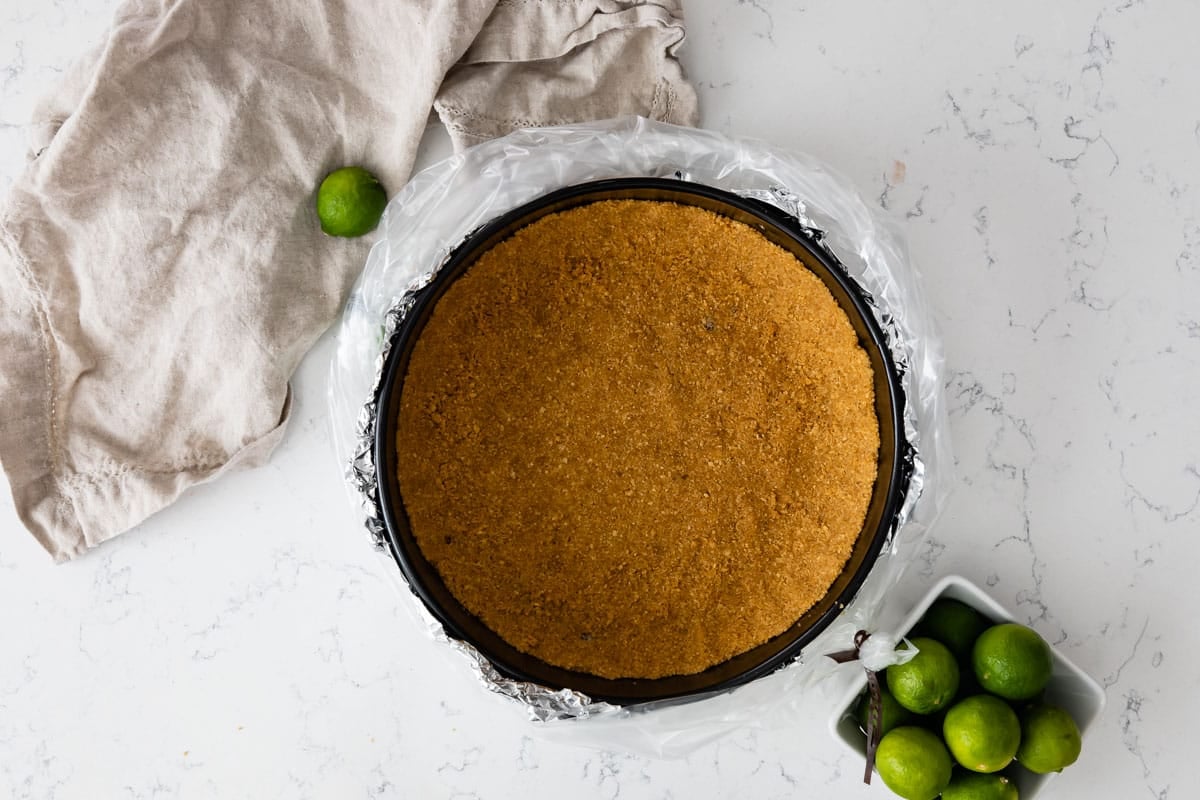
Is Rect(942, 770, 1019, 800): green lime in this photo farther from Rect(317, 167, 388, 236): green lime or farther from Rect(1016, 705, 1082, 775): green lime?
Rect(317, 167, 388, 236): green lime

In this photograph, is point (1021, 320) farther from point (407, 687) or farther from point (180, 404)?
point (180, 404)

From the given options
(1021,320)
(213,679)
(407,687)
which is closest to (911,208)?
(1021,320)

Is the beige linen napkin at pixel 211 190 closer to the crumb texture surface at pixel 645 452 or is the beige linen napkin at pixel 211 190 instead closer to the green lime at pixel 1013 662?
the crumb texture surface at pixel 645 452

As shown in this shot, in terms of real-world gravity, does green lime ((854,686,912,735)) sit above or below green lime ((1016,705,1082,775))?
below

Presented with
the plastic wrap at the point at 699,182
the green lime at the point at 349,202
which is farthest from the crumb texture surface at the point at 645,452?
the green lime at the point at 349,202

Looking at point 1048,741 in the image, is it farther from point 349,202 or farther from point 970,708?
point 349,202

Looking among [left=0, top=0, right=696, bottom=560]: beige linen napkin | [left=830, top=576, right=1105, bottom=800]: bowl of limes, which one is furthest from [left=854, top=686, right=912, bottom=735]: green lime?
[left=0, top=0, right=696, bottom=560]: beige linen napkin
